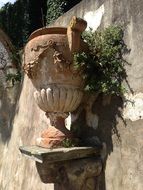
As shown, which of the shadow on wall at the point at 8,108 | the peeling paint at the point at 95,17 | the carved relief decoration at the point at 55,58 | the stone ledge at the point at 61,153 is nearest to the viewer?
the stone ledge at the point at 61,153

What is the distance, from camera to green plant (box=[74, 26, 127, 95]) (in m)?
3.22

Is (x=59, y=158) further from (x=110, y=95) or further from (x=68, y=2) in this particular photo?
(x=68, y=2)

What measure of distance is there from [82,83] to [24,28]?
5496mm

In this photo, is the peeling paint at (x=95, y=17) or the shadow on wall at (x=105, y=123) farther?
the peeling paint at (x=95, y=17)

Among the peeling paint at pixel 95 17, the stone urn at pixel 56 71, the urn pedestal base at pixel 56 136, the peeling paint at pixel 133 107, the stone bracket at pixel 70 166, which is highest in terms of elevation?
the peeling paint at pixel 95 17

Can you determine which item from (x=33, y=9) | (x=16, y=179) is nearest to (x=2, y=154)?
(x=16, y=179)

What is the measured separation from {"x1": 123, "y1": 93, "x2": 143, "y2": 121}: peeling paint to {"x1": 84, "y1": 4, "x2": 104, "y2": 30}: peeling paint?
922mm

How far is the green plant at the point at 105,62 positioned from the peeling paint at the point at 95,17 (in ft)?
1.29

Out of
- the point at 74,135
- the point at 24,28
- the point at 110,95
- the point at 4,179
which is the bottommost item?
the point at 4,179

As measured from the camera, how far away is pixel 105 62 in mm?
3256

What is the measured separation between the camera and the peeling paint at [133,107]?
2.97 meters

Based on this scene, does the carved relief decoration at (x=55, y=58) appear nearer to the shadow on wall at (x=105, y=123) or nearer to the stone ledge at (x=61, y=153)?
the shadow on wall at (x=105, y=123)

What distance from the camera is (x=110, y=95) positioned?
3.28 meters

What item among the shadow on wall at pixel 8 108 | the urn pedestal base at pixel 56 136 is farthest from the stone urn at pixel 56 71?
the shadow on wall at pixel 8 108
